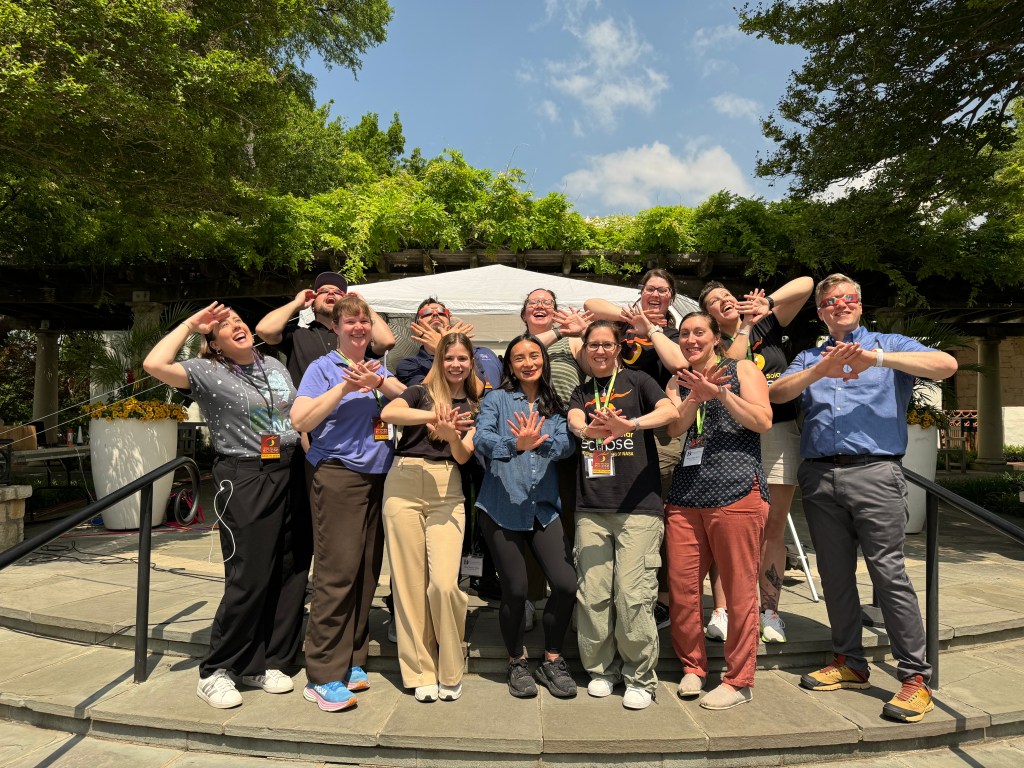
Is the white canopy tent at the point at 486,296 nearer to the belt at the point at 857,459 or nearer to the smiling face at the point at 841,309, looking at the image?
the smiling face at the point at 841,309

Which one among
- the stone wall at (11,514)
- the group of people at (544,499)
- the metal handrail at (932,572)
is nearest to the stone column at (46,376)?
the stone wall at (11,514)

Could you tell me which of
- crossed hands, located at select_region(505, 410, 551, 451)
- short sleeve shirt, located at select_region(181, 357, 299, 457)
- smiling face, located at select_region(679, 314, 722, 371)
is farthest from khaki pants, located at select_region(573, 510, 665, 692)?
short sleeve shirt, located at select_region(181, 357, 299, 457)

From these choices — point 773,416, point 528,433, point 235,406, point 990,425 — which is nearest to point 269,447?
point 235,406

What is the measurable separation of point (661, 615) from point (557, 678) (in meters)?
0.84

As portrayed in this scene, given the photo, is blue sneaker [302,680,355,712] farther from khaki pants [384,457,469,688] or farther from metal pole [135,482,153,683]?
metal pole [135,482,153,683]

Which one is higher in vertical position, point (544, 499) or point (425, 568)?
point (544, 499)

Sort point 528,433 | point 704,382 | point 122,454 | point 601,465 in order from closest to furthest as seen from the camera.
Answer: point 704,382
point 528,433
point 601,465
point 122,454

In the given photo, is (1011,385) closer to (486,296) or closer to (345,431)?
(486,296)

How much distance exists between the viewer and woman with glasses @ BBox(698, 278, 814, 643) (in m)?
3.32

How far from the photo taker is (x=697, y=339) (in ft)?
10.1

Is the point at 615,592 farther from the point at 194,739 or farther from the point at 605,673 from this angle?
the point at 194,739

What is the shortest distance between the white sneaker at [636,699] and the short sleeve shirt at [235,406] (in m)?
2.05

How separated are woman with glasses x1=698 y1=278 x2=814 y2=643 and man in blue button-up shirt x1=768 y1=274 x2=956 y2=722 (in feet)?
0.78

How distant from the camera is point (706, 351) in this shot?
3104 millimetres
